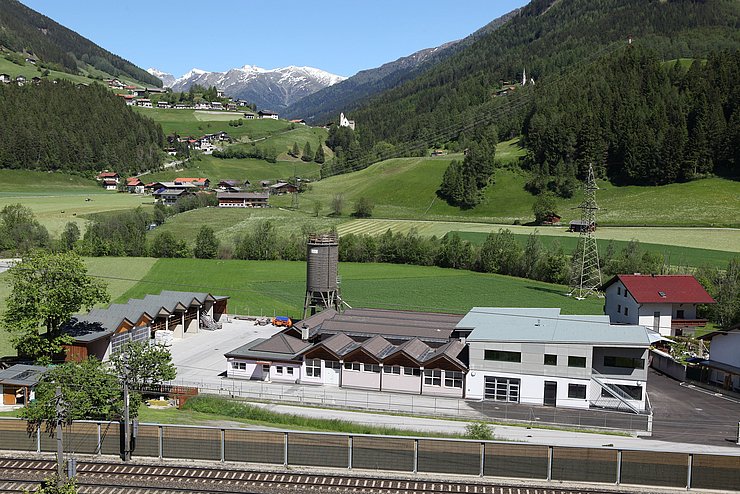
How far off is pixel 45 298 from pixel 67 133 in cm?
15415

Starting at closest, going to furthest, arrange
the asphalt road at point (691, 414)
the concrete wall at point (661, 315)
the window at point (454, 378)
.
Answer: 1. the asphalt road at point (691, 414)
2. the window at point (454, 378)
3. the concrete wall at point (661, 315)

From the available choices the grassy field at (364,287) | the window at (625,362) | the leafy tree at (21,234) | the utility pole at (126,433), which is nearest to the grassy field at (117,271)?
the grassy field at (364,287)

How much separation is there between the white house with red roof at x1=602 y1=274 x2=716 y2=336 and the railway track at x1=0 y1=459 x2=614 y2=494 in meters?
33.2

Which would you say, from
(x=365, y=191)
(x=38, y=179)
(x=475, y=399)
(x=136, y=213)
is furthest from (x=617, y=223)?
(x=38, y=179)

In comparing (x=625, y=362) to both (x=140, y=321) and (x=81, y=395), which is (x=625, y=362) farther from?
(x=140, y=321)

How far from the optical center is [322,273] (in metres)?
54.1

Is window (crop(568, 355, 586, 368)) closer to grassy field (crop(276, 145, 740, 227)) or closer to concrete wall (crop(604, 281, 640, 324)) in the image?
concrete wall (crop(604, 281, 640, 324))

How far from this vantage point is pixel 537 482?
25047mm

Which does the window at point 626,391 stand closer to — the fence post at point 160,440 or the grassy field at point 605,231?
the fence post at point 160,440

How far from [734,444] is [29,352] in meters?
40.4

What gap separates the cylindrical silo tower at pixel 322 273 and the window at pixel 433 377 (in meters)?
16.4

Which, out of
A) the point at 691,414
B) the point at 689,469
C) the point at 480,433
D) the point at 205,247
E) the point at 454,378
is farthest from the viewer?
the point at 205,247

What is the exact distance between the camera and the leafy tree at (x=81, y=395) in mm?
27188

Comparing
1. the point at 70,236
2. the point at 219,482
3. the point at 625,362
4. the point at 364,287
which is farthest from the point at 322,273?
the point at 70,236
